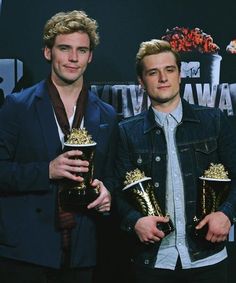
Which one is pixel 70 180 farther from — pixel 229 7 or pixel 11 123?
pixel 229 7

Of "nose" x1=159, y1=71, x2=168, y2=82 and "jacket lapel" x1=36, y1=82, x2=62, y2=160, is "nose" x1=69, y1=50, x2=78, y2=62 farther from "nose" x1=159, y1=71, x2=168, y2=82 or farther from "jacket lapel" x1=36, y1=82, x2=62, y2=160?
"nose" x1=159, y1=71, x2=168, y2=82

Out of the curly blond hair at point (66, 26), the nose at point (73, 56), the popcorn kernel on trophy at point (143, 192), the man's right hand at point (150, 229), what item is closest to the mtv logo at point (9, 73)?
the curly blond hair at point (66, 26)

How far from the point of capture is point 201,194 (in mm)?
1744

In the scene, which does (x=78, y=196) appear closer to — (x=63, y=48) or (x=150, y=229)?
(x=150, y=229)

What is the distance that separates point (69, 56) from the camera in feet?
6.02

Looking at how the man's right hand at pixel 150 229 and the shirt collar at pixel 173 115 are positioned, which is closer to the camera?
the man's right hand at pixel 150 229

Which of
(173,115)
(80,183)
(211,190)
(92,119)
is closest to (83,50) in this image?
(92,119)

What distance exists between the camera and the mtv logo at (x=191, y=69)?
2441mm

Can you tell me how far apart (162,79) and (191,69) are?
670 millimetres

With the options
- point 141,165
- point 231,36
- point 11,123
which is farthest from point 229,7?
point 11,123

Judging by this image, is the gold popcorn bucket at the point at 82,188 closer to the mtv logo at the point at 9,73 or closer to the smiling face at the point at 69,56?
the smiling face at the point at 69,56

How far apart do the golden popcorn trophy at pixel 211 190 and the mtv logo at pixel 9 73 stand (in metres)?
1.15

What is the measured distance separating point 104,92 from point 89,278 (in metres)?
0.97

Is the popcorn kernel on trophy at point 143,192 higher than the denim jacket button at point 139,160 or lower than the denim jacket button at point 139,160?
lower
